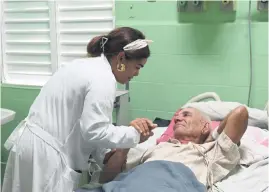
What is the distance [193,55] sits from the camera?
8.53 ft

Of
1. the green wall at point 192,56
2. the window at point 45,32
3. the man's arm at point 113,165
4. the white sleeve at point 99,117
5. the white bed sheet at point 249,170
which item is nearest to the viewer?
the white sleeve at point 99,117

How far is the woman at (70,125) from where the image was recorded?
63.1 inches

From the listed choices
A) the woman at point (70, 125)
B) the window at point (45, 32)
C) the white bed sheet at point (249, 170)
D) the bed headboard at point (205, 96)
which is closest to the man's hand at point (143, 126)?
the woman at point (70, 125)

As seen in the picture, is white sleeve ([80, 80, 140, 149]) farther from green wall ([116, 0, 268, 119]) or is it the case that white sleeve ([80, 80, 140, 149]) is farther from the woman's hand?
green wall ([116, 0, 268, 119])

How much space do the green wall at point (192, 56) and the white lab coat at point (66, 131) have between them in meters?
1.06

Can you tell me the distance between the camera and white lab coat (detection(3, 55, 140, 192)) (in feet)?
5.10

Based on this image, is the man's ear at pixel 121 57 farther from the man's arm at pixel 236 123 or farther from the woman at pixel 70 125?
the man's arm at pixel 236 123

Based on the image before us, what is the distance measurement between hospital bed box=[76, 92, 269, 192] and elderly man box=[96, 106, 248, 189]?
70 millimetres

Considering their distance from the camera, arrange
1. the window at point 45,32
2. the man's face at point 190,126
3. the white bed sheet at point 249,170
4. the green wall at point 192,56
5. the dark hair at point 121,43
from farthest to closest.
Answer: the window at point 45,32, the green wall at point 192,56, the man's face at point 190,126, the white bed sheet at point 249,170, the dark hair at point 121,43

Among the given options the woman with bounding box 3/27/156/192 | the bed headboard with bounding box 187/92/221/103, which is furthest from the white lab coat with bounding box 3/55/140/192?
the bed headboard with bounding box 187/92/221/103

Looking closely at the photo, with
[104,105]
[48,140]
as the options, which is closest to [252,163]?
[104,105]

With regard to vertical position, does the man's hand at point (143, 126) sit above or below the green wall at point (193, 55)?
below

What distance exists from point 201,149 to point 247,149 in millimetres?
274

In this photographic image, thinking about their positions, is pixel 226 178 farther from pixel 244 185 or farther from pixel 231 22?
pixel 231 22
